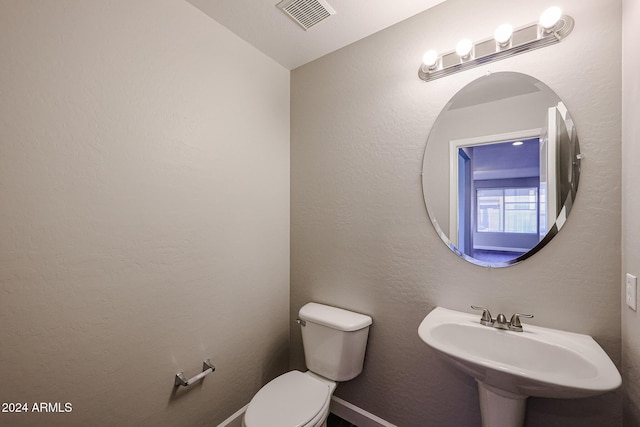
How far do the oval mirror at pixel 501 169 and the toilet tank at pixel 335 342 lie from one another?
71 cm

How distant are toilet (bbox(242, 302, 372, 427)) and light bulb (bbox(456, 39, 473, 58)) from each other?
1479 mm

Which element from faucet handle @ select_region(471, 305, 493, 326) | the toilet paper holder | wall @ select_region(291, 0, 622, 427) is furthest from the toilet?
faucet handle @ select_region(471, 305, 493, 326)

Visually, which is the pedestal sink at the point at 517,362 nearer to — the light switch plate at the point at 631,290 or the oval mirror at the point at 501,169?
the light switch plate at the point at 631,290

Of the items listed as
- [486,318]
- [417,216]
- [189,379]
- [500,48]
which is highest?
[500,48]

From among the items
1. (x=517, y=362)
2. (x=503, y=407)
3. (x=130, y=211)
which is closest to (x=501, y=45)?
(x=517, y=362)

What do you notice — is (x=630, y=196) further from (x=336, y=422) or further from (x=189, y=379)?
(x=189, y=379)

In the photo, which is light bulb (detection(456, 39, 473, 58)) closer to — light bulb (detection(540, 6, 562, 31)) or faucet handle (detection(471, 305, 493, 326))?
light bulb (detection(540, 6, 562, 31))

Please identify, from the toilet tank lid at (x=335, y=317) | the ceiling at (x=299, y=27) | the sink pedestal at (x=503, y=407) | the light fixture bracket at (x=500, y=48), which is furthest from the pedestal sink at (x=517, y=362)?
the ceiling at (x=299, y=27)

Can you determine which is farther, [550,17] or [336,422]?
[336,422]

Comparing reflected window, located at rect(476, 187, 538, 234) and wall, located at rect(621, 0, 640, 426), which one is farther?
reflected window, located at rect(476, 187, 538, 234)

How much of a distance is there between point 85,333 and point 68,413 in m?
0.29

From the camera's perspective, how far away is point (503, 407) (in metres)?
1.03

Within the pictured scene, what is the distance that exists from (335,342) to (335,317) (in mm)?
134

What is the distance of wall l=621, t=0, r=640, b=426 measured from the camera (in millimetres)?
885
